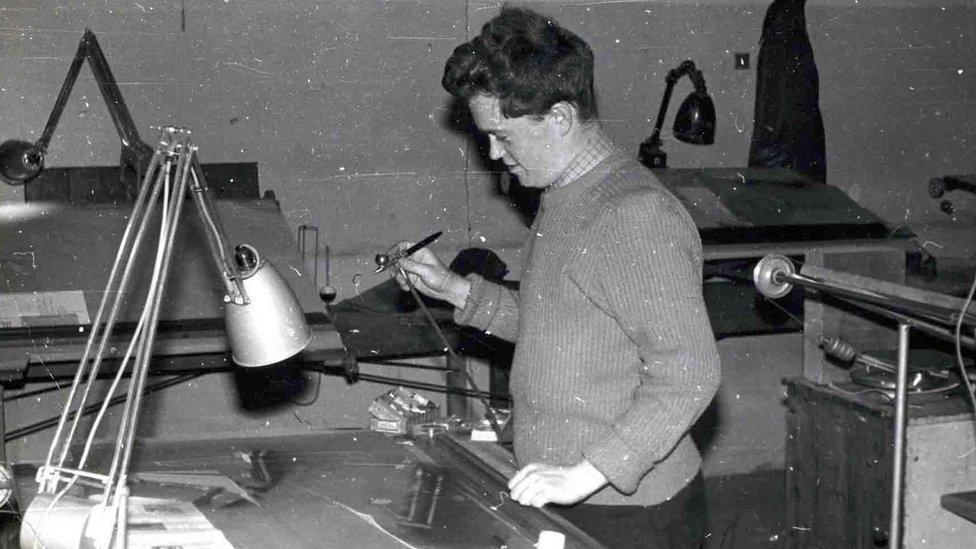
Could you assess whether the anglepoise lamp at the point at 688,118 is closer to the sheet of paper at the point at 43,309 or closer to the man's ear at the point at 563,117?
the sheet of paper at the point at 43,309

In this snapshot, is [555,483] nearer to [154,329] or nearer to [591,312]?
[591,312]

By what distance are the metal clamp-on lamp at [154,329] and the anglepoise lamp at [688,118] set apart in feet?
9.10

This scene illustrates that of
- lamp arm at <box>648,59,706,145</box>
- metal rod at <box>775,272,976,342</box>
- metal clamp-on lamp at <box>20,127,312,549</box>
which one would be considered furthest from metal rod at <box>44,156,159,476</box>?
lamp arm at <box>648,59,706,145</box>

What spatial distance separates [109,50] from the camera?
366cm

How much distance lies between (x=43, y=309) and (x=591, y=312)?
1.69m

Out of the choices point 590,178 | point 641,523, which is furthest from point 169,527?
point 590,178

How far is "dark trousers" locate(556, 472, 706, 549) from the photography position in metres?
1.62

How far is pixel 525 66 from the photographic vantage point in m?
1.63

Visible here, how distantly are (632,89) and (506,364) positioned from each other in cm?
127

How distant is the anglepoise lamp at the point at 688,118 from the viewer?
4.02 metres

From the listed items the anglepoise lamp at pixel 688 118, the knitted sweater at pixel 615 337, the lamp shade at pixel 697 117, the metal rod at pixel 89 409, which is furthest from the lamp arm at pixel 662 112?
the knitted sweater at pixel 615 337

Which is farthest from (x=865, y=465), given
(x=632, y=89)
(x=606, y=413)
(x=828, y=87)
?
(x=828, y=87)

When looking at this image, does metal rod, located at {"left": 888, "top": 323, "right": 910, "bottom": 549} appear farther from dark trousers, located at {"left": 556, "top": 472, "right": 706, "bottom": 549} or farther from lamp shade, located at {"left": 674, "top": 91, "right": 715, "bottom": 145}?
lamp shade, located at {"left": 674, "top": 91, "right": 715, "bottom": 145}

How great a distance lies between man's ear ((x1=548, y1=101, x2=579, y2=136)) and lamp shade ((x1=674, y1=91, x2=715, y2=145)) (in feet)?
8.02
